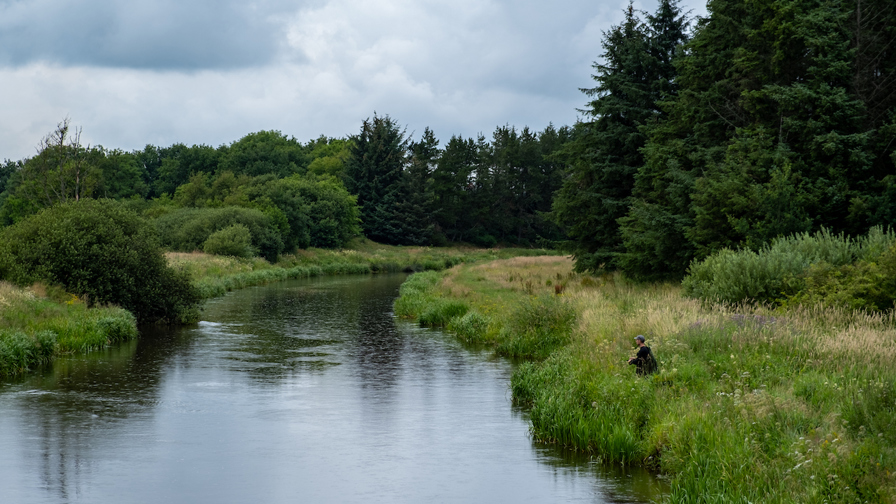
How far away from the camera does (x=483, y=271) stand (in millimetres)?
50250

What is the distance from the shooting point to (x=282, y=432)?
50.7 ft

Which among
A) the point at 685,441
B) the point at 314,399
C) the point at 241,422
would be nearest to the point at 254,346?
the point at 314,399

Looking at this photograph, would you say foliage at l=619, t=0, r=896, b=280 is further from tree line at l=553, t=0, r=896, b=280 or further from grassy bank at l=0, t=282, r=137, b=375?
grassy bank at l=0, t=282, r=137, b=375

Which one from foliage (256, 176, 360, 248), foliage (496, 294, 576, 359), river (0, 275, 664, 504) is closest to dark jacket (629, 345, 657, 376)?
river (0, 275, 664, 504)

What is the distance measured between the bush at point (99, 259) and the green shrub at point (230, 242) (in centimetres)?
3011

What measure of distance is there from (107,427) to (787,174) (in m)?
21.2

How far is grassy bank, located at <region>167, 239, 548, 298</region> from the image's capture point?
51750 millimetres

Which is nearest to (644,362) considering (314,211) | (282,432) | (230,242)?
(282,432)

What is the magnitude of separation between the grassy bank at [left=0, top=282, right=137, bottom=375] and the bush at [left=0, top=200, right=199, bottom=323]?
124 cm

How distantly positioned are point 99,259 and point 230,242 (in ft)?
111

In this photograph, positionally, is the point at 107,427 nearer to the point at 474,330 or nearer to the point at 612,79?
the point at 474,330

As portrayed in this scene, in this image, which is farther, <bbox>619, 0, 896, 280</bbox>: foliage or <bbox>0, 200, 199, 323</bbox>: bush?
<bbox>0, 200, 199, 323</bbox>: bush

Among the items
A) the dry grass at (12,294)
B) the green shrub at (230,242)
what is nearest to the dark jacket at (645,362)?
the dry grass at (12,294)

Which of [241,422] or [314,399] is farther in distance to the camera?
[314,399]
